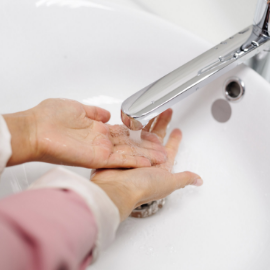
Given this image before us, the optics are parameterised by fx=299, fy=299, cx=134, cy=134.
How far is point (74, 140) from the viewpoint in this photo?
0.62 metres

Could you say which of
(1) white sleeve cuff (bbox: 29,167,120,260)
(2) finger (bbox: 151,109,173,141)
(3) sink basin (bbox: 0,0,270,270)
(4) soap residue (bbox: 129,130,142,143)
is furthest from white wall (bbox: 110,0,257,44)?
(1) white sleeve cuff (bbox: 29,167,120,260)

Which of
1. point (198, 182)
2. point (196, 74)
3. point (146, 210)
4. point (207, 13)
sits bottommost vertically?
point (146, 210)

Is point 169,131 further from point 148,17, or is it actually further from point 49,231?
point 49,231

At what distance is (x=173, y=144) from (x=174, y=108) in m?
0.11

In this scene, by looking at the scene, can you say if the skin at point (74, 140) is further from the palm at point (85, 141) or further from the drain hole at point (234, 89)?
the drain hole at point (234, 89)

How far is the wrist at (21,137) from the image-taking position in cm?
54

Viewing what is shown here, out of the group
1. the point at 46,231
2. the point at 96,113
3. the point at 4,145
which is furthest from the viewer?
the point at 96,113

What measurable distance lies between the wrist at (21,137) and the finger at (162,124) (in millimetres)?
323

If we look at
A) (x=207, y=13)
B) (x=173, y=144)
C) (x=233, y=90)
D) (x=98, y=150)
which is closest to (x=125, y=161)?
(x=98, y=150)

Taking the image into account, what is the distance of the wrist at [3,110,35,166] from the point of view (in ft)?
1.77

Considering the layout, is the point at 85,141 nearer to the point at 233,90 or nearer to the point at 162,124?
the point at 162,124

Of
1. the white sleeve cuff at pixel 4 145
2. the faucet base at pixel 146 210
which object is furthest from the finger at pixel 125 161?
the white sleeve cuff at pixel 4 145

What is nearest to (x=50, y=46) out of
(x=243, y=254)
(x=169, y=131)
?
Answer: (x=169, y=131)

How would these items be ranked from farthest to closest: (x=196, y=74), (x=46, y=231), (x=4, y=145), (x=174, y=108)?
(x=174, y=108) < (x=196, y=74) < (x=4, y=145) < (x=46, y=231)
